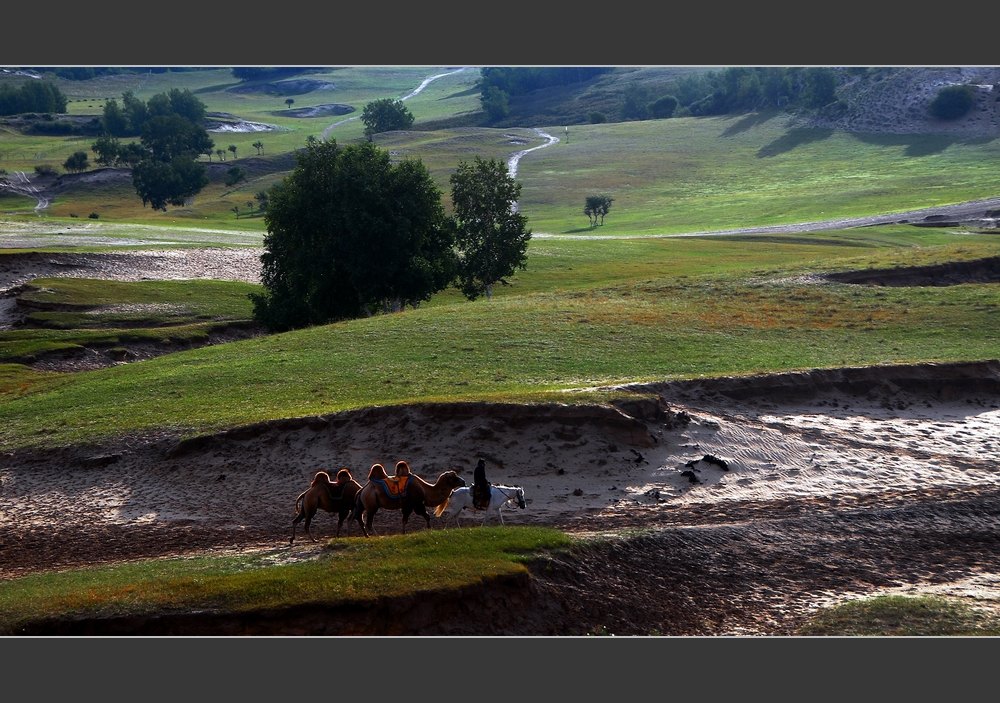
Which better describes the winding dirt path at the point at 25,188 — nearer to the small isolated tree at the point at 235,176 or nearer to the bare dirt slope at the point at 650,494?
the small isolated tree at the point at 235,176

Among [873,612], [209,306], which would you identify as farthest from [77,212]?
[873,612]

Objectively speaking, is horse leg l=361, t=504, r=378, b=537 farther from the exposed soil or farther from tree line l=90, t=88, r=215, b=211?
tree line l=90, t=88, r=215, b=211

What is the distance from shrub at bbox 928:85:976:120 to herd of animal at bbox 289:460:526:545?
554 feet

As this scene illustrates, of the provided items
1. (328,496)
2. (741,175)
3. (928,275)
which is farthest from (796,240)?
(328,496)

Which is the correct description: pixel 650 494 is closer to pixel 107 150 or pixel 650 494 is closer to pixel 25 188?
pixel 25 188

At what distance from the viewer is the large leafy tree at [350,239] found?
171 feet

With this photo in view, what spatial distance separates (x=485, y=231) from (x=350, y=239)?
13.1 metres

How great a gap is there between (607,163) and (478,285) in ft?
355

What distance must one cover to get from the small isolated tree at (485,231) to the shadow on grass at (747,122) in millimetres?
131834

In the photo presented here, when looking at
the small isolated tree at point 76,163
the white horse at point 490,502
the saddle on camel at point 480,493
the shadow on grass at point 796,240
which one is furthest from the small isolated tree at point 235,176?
the saddle on camel at point 480,493

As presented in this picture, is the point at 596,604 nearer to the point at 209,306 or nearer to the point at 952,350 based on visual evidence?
the point at 952,350

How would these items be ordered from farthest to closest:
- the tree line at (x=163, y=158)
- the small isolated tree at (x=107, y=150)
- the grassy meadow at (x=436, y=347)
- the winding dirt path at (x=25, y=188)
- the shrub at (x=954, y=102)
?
the small isolated tree at (x=107, y=150) → the shrub at (x=954, y=102) → the tree line at (x=163, y=158) → the winding dirt path at (x=25, y=188) → the grassy meadow at (x=436, y=347)

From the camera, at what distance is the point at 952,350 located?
31.3 meters

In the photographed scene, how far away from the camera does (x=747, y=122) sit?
19288 cm
